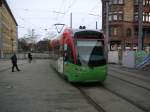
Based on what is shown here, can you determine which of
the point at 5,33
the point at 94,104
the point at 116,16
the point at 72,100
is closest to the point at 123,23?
the point at 116,16

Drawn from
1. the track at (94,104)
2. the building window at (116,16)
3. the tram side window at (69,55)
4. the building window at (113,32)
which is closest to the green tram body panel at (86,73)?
the tram side window at (69,55)

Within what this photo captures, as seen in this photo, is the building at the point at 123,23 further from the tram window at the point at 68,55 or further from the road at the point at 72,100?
the road at the point at 72,100

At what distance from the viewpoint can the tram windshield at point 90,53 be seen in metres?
18.0

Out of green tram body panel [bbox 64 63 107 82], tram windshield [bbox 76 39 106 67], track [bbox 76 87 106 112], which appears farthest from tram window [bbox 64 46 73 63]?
track [bbox 76 87 106 112]

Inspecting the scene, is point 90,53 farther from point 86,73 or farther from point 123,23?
point 123,23

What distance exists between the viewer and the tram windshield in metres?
18.0

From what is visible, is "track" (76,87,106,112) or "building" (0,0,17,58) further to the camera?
"building" (0,0,17,58)

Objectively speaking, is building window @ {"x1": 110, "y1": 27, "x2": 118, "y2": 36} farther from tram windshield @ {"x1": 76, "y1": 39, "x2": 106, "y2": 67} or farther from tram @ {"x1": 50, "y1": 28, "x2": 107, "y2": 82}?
tram windshield @ {"x1": 76, "y1": 39, "x2": 106, "y2": 67}

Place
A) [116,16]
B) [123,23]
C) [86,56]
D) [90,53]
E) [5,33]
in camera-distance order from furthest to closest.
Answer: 1. [5,33]
2. [116,16]
3. [123,23]
4. [90,53]
5. [86,56]

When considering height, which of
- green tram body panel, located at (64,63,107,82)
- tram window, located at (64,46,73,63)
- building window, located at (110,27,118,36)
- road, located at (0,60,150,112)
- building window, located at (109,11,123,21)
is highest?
building window, located at (109,11,123,21)

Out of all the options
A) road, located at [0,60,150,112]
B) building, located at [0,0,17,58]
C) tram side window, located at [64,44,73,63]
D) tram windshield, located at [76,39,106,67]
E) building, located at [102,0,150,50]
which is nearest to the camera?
road, located at [0,60,150,112]

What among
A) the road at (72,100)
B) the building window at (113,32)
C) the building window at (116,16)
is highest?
the building window at (116,16)

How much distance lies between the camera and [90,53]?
1822cm

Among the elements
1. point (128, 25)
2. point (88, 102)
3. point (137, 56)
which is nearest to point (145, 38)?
point (128, 25)
